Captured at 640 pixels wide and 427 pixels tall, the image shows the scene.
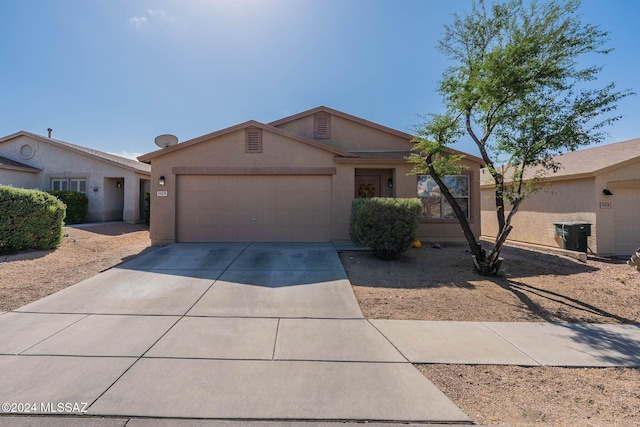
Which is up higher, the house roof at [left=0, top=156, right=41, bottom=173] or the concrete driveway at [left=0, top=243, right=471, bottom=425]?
the house roof at [left=0, top=156, right=41, bottom=173]

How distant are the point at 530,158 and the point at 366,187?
6379mm

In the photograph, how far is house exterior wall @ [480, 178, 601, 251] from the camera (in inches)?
404

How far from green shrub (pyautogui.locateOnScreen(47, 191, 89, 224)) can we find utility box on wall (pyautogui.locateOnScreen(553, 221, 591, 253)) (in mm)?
22248

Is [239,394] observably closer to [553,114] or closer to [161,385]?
[161,385]

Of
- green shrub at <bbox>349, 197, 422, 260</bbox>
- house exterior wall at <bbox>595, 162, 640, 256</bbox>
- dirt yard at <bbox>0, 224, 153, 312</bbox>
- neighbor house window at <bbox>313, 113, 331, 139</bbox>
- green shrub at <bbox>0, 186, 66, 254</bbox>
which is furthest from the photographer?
neighbor house window at <bbox>313, 113, 331, 139</bbox>

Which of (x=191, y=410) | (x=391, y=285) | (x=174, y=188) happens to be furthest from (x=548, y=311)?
(x=174, y=188)

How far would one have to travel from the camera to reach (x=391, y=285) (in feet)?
21.2

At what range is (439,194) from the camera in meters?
11.4

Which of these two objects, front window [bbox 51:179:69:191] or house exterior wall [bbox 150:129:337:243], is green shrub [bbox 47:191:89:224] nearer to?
front window [bbox 51:179:69:191]

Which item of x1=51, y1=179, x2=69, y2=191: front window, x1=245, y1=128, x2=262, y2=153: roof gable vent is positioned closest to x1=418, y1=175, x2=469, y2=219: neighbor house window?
x1=245, y1=128, x2=262, y2=153: roof gable vent

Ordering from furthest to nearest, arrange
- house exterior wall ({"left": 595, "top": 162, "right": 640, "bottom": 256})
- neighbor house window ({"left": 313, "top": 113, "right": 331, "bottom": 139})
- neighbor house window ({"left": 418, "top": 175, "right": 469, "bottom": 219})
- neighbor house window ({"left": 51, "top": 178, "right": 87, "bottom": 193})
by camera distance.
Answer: neighbor house window ({"left": 51, "top": 178, "right": 87, "bottom": 193})
neighbor house window ({"left": 313, "top": 113, "right": 331, "bottom": 139})
neighbor house window ({"left": 418, "top": 175, "right": 469, "bottom": 219})
house exterior wall ({"left": 595, "top": 162, "right": 640, "bottom": 256})

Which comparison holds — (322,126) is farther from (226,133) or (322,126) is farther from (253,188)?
(253,188)

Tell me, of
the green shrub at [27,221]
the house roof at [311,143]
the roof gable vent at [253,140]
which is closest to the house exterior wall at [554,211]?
the house roof at [311,143]

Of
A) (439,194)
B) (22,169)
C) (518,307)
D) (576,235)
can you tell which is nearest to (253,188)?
(439,194)
